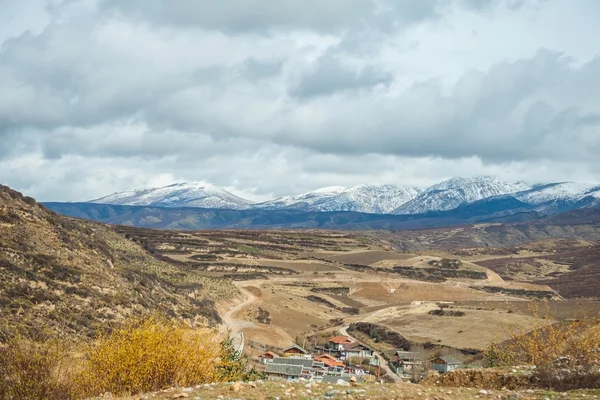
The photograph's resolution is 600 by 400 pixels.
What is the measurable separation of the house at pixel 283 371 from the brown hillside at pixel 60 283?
17.3 m

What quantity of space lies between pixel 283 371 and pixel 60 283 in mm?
29127

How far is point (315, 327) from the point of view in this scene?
12500cm

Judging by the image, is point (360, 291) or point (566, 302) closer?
point (566, 302)

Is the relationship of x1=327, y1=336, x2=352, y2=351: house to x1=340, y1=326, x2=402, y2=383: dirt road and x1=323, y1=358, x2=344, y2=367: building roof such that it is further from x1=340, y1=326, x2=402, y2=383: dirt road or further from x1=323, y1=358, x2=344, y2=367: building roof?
x1=323, y1=358, x2=344, y2=367: building roof

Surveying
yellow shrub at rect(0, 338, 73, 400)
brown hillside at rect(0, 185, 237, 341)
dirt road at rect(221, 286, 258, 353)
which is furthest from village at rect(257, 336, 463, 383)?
yellow shrub at rect(0, 338, 73, 400)

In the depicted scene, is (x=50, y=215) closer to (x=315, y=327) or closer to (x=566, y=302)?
(x=315, y=327)

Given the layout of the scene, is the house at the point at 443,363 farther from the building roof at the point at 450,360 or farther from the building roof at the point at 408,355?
the building roof at the point at 408,355

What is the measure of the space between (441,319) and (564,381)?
110 m

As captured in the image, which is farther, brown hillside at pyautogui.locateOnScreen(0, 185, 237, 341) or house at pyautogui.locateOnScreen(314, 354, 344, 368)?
house at pyautogui.locateOnScreen(314, 354, 344, 368)

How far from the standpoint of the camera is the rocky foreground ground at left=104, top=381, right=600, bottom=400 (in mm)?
18253

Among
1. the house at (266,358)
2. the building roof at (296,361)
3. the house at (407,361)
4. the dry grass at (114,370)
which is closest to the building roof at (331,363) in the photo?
the building roof at (296,361)

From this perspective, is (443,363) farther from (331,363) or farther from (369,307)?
(369,307)

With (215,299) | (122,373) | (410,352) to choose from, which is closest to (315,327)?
(215,299)

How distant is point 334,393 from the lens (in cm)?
1866
